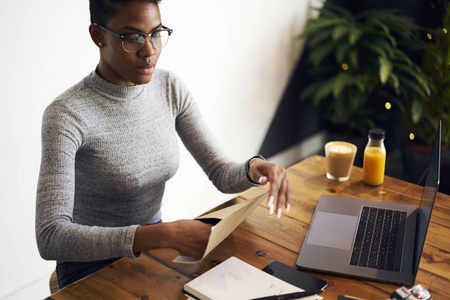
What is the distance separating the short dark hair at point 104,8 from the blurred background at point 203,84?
0.56m

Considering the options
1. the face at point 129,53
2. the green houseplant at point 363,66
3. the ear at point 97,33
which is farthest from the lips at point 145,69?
the green houseplant at point 363,66

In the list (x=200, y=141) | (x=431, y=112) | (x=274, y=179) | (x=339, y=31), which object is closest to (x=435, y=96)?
(x=431, y=112)

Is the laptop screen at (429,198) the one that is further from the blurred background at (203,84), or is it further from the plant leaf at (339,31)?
the plant leaf at (339,31)

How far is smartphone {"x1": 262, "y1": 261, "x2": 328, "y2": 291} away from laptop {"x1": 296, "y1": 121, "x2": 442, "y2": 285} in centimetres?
3

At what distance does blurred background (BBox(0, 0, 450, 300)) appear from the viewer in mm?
1843

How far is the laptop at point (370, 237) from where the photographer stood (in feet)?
3.73

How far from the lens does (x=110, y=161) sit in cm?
140

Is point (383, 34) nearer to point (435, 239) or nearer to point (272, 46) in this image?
point (272, 46)

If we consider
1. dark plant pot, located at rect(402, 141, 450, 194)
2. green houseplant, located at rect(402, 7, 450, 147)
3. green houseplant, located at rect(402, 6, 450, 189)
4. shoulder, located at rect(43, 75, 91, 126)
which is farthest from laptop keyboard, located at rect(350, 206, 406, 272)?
dark plant pot, located at rect(402, 141, 450, 194)

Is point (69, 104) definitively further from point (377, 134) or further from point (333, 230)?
point (377, 134)

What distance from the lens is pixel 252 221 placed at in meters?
1.39

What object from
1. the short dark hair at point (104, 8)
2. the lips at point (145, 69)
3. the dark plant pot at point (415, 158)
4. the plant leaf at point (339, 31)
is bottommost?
the dark plant pot at point (415, 158)

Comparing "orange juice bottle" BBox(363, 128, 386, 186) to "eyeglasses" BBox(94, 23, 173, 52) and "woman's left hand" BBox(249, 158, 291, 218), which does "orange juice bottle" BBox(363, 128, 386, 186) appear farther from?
"eyeglasses" BBox(94, 23, 173, 52)

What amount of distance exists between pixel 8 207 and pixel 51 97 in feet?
1.55
